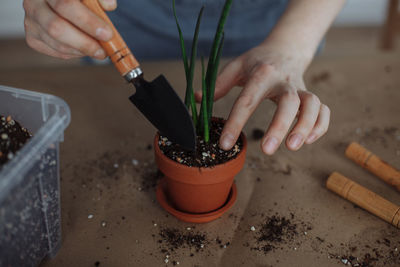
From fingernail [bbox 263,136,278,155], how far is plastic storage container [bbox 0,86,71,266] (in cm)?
32

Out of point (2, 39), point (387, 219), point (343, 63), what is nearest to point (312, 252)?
point (387, 219)

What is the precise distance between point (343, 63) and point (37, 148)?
901mm

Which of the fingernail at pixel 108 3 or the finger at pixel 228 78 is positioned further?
the finger at pixel 228 78

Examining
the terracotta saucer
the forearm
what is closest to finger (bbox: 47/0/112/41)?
the terracotta saucer

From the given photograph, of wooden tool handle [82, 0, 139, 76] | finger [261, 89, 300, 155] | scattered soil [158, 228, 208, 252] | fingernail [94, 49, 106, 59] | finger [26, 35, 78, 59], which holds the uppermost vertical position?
wooden tool handle [82, 0, 139, 76]

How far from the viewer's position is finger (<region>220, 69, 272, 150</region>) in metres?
0.67

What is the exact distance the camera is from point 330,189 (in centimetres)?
76

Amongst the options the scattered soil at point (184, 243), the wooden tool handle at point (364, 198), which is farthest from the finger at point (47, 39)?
the wooden tool handle at point (364, 198)

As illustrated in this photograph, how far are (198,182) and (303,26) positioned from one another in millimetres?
487

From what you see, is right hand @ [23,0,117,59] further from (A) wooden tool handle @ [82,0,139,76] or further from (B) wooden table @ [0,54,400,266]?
(B) wooden table @ [0,54,400,266]

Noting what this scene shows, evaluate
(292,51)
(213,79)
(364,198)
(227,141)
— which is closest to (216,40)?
(213,79)

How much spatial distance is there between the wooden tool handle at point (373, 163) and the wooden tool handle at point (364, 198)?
0.22 ft

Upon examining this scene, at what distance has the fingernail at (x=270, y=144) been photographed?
2.12ft

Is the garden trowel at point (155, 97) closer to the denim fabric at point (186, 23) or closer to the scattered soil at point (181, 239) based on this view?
the scattered soil at point (181, 239)
